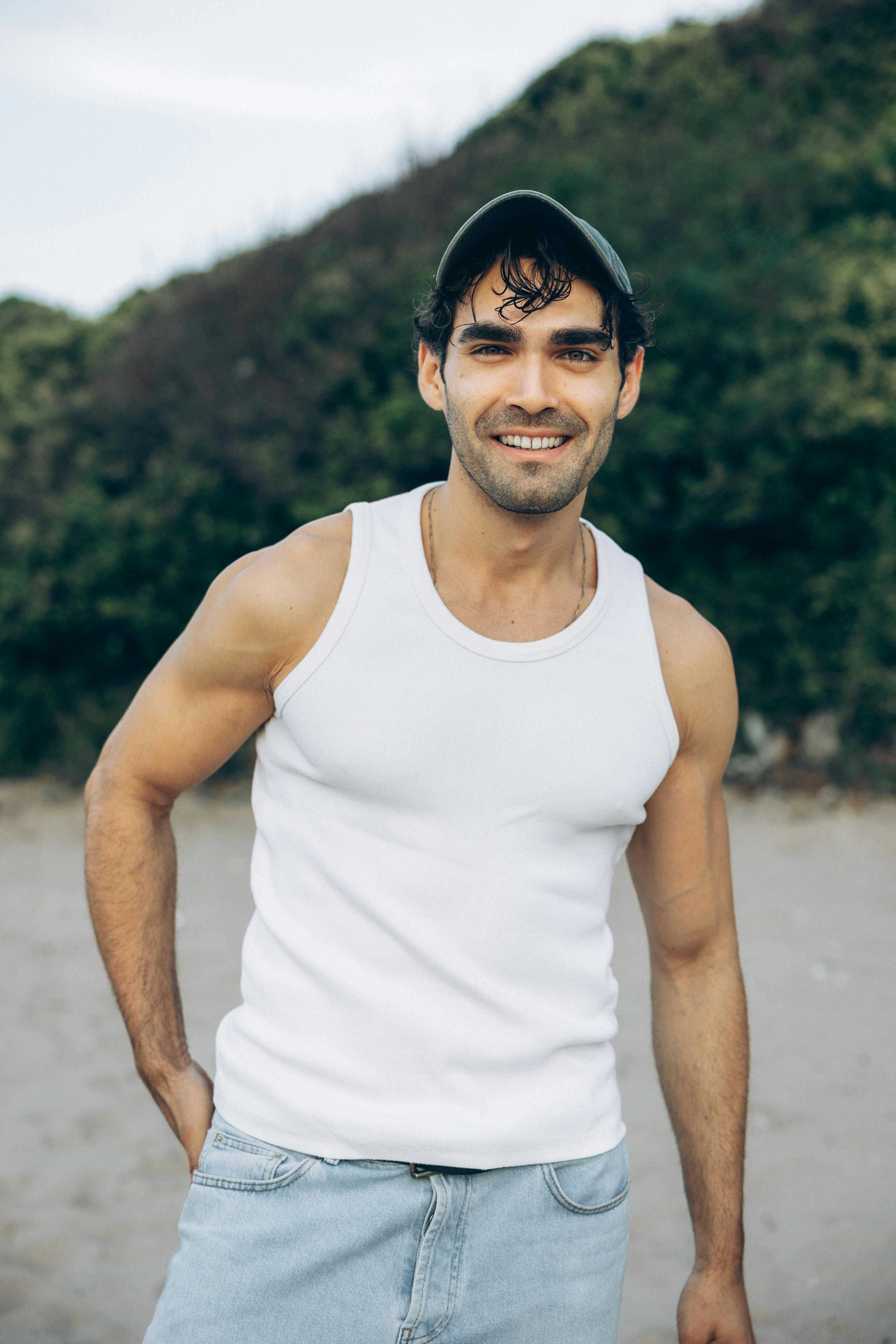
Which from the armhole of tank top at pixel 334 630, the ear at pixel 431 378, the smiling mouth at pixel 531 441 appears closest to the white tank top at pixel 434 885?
the armhole of tank top at pixel 334 630

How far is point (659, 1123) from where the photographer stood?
15.0 feet

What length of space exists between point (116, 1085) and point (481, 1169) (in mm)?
3743

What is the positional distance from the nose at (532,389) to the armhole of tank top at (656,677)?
12.5 inches

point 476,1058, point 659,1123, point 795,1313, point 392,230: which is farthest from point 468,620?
point 392,230

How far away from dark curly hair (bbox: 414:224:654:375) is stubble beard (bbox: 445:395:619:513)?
170 millimetres

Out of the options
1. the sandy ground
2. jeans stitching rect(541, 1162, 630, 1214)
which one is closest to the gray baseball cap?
jeans stitching rect(541, 1162, 630, 1214)

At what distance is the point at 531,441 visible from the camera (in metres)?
1.81

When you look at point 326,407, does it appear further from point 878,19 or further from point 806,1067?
point 878,19

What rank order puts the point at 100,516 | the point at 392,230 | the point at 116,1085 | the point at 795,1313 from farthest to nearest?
the point at 392,230
the point at 100,516
the point at 116,1085
the point at 795,1313

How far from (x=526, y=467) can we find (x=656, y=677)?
41 cm

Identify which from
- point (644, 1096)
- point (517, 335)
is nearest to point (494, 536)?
point (517, 335)

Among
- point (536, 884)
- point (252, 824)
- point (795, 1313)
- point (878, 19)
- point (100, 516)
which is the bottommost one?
point (252, 824)

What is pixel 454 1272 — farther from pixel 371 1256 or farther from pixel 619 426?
pixel 619 426

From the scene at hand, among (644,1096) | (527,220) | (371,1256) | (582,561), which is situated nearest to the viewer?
(371,1256)
